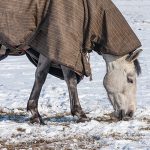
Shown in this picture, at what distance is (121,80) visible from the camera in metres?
6.78

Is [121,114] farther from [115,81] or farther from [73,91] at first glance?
[73,91]

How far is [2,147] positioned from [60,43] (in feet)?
5.14

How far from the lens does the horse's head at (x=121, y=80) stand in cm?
672

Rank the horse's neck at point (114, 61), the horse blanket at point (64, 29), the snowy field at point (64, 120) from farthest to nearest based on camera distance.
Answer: the horse's neck at point (114, 61) → the horse blanket at point (64, 29) → the snowy field at point (64, 120)

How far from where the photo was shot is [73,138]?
18.6 ft

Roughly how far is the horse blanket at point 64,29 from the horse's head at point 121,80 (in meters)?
0.27

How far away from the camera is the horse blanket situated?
6.19 meters

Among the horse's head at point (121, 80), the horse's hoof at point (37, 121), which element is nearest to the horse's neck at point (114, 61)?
the horse's head at point (121, 80)

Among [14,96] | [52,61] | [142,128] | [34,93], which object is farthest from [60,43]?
[14,96]

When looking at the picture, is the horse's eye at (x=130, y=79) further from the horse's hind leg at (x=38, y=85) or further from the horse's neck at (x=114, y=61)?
the horse's hind leg at (x=38, y=85)

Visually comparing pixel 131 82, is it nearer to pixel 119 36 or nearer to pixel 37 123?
pixel 119 36

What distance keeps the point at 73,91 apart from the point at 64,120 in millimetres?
439

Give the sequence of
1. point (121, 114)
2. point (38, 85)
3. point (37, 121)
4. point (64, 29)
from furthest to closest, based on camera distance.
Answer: point (38, 85)
point (121, 114)
point (37, 121)
point (64, 29)

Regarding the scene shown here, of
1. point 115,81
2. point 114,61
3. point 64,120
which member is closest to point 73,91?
point 64,120
